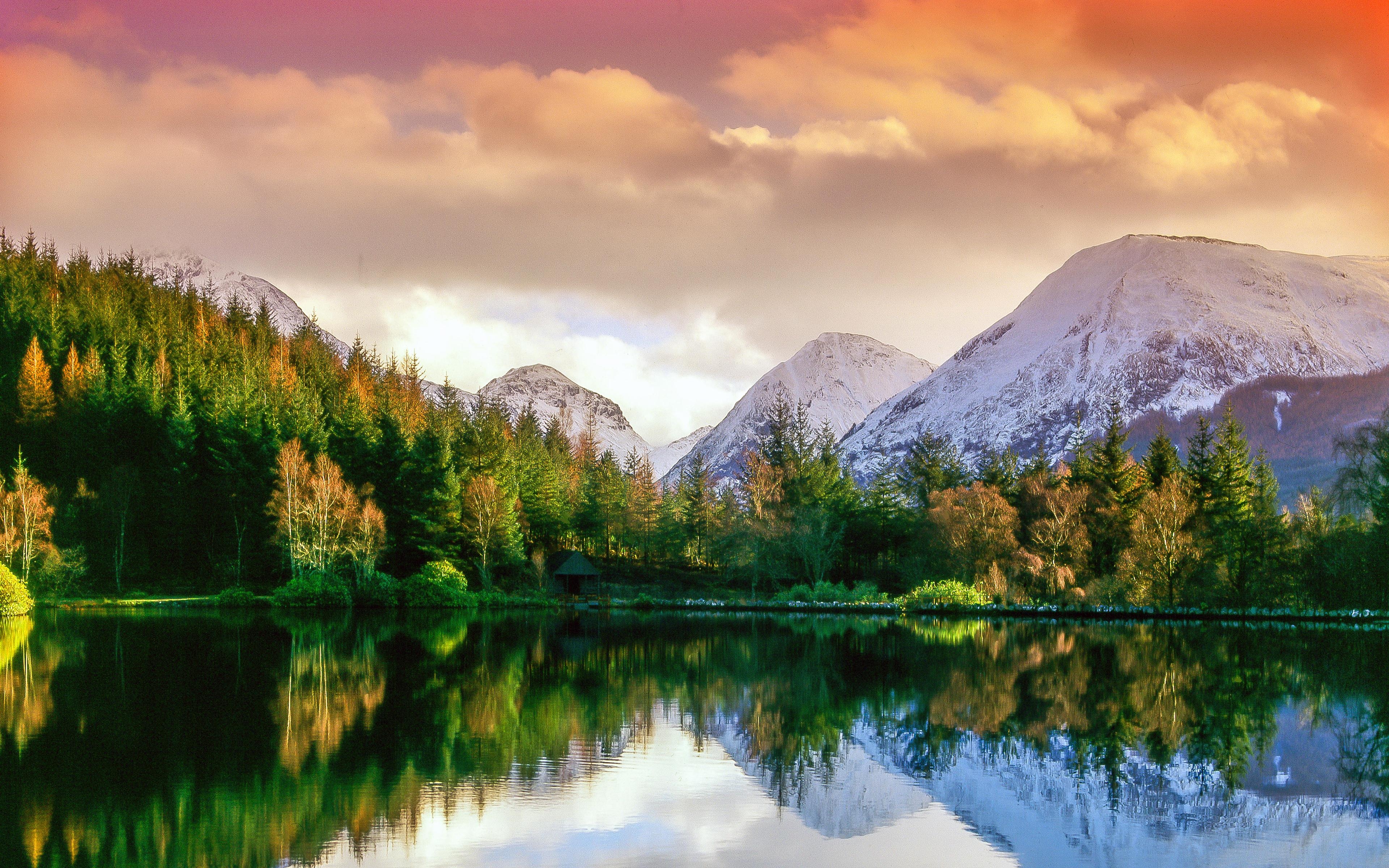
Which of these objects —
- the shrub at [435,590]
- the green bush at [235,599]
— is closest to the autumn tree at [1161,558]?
the shrub at [435,590]

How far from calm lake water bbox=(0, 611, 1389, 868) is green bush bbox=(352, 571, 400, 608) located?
23.7 meters

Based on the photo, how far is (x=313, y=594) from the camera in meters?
51.4

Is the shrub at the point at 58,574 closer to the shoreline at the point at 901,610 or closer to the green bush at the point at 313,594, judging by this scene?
the shoreline at the point at 901,610

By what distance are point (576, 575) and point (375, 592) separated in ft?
41.5

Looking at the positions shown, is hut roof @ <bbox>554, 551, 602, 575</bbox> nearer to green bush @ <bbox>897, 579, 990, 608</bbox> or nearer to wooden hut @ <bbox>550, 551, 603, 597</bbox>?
wooden hut @ <bbox>550, 551, 603, 597</bbox>

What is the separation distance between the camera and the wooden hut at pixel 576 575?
201 feet

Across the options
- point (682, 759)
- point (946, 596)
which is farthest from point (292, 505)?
point (682, 759)

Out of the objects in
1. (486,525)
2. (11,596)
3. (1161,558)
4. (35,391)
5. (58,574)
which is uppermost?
(35,391)

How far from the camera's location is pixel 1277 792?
14750 mm

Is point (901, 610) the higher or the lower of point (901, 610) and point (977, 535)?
the lower

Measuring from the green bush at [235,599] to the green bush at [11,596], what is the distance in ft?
33.7

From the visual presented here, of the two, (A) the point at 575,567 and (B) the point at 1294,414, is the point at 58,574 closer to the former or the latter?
(A) the point at 575,567

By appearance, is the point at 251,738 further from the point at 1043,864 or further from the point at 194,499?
the point at 194,499

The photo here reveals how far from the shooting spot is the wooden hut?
61125 mm
